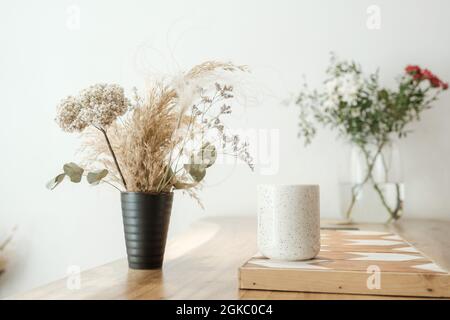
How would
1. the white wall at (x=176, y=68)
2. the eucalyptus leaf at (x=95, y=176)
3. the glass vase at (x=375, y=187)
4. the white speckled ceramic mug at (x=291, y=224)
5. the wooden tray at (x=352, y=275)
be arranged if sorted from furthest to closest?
1. the white wall at (x=176, y=68)
2. the glass vase at (x=375, y=187)
3. the eucalyptus leaf at (x=95, y=176)
4. the white speckled ceramic mug at (x=291, y=224)
5. the wooden tray at (x=352, y=275)

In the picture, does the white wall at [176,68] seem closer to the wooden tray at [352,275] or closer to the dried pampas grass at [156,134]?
the dried pampas grass at [156,134]

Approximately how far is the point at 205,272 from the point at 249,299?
22cm

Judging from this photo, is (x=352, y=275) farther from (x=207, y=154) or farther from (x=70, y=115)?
(x=70, y=115)

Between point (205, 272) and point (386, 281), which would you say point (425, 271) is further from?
point (205, 272)

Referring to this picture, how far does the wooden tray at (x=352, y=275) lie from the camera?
2.22 feet

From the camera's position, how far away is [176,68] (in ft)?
6.11

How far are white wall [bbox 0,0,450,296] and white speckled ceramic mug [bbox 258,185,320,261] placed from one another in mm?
1047

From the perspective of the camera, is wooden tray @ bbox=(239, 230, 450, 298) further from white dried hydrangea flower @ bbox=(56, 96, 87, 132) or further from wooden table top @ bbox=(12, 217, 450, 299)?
white dried hydrangea flower @ bbox=(56, 96, 87, 132)

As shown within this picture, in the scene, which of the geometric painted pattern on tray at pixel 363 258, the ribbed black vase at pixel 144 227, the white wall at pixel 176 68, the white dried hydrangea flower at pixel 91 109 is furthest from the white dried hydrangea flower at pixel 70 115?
the white wall at pixel 176 68

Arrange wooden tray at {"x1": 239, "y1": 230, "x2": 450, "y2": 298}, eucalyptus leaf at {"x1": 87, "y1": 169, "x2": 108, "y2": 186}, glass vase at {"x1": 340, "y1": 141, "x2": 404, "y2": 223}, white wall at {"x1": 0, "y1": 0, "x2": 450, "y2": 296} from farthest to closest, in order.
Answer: white wall at {"x1": 0, "y1": 0, "x2": 450, "y2": 296} < glass vase at {"x1": 340, "y1": 141, "x2": 404, "y2": 223} < eucalyptus leaf at {"x1": 87, "y1": 169, "x2": 108, "y2": 186} < wooden tray at {"x1": 239, "y1": 230, "x2": 450, "y2": 298}

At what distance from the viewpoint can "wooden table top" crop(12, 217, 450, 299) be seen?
70 cm

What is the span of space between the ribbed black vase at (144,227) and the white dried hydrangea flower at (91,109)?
0.15 metres

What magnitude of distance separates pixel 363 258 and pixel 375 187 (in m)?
0.83

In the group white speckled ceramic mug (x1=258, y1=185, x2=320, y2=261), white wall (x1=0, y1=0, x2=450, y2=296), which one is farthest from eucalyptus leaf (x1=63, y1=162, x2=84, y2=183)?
white wall (x1=0, y1=0, x2=450, y2=296)
